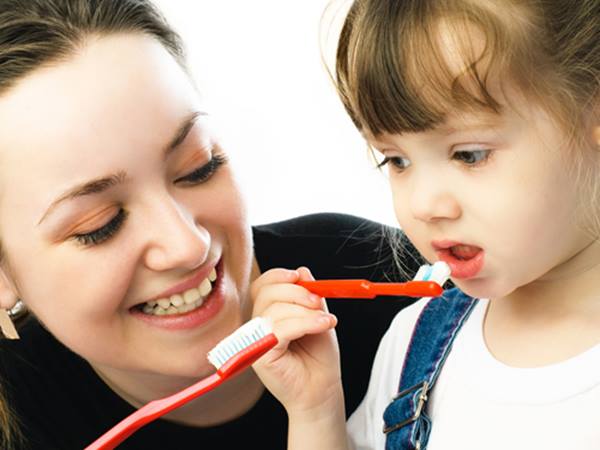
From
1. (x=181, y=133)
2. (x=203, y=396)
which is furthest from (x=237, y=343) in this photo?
(x=203, y=396)

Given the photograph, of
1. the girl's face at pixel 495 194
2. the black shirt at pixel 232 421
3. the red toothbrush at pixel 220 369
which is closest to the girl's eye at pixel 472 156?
the girl's face at pixel 495 194

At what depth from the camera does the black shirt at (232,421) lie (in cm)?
127

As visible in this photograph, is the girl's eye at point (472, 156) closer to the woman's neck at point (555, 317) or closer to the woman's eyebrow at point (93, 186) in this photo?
the woman's neck at point (555, 317)

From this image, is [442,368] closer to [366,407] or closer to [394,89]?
[366,407]

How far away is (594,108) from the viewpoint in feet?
2.82

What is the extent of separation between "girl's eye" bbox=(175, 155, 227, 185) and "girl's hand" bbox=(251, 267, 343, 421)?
0.14 m

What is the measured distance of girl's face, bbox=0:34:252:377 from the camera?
1.01m

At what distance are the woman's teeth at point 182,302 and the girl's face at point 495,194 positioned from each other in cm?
31

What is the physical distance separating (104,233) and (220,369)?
0.24 metres

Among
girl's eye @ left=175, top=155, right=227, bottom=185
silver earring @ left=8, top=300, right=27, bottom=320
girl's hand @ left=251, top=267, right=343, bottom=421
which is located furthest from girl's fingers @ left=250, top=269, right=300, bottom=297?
silver earring @ left=8, top=300, right=27, bottom=320

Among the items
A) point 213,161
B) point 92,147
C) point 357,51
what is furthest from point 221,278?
point 357,51

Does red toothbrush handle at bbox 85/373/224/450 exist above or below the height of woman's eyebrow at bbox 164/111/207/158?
below

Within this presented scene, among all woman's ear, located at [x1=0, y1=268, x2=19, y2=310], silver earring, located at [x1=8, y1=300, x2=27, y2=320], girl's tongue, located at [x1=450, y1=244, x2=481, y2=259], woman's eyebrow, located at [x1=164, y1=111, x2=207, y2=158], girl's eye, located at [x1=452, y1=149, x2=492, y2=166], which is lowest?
silver earring, located at [x1=8, y1=300, x2=27, y2=320]

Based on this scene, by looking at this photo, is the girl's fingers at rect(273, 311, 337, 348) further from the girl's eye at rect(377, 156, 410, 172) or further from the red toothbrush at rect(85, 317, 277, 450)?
the girl's eye at rect(377, 156, 410, 172)
